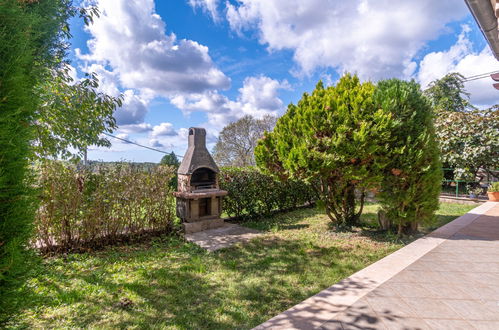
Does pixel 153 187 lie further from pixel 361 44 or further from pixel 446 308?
pixel 361 44

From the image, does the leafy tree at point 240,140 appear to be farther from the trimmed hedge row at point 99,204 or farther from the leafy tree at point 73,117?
the leafy tree at point 73,117

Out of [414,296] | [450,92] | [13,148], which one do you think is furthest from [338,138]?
[450,92]

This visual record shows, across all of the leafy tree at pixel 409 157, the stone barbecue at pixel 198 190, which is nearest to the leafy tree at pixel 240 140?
the stone barbecue at pixel 198 190

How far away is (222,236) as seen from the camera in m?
5.88

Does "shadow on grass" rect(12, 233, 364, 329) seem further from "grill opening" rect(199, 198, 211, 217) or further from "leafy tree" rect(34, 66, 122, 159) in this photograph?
"leafy tree" rect(34, 66, 122, 159)

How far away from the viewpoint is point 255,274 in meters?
3.78

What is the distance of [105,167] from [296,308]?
4747 mm

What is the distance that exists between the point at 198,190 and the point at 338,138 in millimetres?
3687

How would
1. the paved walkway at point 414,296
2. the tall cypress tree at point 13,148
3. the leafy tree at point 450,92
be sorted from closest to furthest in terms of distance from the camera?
1. the tall cypress tree at point 13,148
2. the paved walkway at point 414,296
3. the leafy tree at point 450,92

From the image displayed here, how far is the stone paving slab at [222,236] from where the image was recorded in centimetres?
527

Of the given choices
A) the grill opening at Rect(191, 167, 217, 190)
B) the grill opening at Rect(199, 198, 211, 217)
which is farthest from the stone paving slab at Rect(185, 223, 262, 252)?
the grill opening at Rect(191, 167, 217, 190)

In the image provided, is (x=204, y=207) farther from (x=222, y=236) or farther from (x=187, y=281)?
(x=187, y=281)

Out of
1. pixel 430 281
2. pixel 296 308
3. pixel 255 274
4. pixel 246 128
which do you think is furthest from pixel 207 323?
pixel 246 128

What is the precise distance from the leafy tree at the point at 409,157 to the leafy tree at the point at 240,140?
17.8 meters
